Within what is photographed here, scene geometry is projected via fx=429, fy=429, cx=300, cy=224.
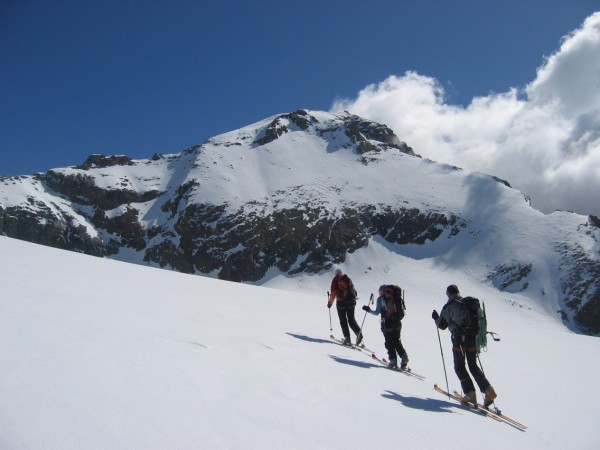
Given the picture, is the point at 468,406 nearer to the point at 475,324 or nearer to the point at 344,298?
the point at 475,324

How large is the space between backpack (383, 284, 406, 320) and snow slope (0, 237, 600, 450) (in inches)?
49.0

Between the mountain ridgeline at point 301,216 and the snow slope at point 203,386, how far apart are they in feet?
318

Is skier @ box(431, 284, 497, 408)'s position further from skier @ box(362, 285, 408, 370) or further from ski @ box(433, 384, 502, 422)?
skier @ box(362, 285, 408, 370)

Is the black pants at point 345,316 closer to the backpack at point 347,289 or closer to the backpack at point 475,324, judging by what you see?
the backpack at point 347,289

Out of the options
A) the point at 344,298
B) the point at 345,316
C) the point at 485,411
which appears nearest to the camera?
the point at 485,411

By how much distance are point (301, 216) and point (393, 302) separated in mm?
121302

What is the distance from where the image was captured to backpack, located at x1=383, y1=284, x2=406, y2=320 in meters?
9.84

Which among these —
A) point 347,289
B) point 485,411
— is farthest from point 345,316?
point 485,411

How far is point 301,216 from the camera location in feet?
430

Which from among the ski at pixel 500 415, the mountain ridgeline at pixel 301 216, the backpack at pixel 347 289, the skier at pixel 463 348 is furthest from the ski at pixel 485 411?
the mountain ridgeline at pixel 301 216

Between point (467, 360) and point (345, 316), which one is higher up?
point (345, 316)

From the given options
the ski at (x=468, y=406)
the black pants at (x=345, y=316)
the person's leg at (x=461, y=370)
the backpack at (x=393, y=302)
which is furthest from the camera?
the black pants at (x=345, y=316)

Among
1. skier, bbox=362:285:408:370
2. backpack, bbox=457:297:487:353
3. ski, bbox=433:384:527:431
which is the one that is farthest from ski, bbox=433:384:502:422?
skier, bbox=362:285:408:370

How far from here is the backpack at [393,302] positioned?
9.84 meters
